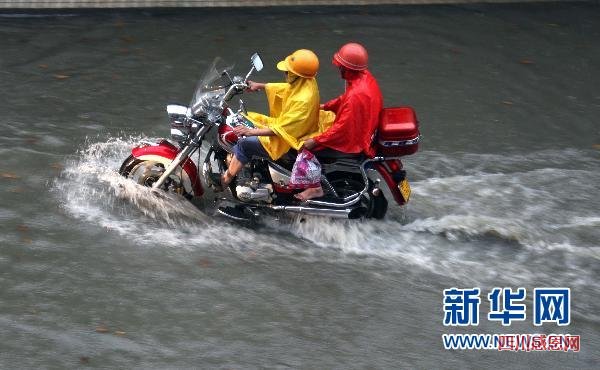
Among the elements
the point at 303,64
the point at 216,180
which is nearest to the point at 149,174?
the point at 216,180

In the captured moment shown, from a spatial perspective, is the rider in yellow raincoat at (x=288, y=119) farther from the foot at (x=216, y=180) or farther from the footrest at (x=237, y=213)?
the footrest at (x=237, y=213)

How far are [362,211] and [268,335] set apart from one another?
6.28 ft

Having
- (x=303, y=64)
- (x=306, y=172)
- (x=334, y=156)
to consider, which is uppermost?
(x=303, y=64)

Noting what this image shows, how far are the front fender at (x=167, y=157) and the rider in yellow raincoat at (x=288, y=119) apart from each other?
342 millimetres

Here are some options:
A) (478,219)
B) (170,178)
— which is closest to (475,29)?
(478,219)

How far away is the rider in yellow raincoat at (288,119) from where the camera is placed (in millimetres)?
7223

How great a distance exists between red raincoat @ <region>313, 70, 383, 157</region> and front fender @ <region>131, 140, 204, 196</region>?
1.20m

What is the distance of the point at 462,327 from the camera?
21.7 ft

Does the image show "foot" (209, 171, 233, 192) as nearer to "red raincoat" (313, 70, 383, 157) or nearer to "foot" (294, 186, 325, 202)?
"foot" (294, 186, 325, 202)

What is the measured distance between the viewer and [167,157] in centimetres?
778

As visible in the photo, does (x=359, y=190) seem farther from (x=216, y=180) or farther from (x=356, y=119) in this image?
(x=216, y=180)

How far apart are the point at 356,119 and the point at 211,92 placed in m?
1.25

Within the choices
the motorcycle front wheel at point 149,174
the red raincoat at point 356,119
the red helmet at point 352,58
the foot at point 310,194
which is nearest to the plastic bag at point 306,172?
the foot at point 310,194

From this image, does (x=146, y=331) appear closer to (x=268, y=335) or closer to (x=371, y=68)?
(x=268, y=335)
